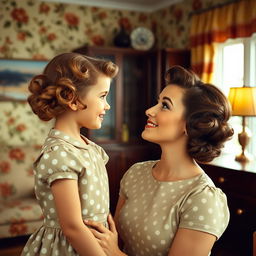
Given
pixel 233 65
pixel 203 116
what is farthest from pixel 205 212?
pixel 233 65

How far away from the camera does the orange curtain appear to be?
3797 millimetres

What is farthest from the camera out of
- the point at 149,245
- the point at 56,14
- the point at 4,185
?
the point at 56,14

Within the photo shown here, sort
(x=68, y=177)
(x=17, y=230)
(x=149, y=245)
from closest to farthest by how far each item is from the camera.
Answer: (x=68, y=177)
(x=149, y=245)
(x=17, y=230)

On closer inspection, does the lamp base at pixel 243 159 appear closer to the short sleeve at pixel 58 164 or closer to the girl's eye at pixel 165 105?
the girl's eye at pixel 165 105

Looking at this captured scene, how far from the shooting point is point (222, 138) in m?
1.37

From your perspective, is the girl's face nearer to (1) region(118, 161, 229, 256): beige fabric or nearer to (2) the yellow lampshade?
(1) region(118, 161, 229, 256): beige fabric

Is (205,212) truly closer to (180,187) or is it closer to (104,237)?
(180,187)

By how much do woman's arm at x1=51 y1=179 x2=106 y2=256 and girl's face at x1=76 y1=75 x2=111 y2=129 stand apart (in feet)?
0.75

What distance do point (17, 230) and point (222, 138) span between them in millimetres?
2813

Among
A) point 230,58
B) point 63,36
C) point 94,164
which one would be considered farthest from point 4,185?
point 94,164

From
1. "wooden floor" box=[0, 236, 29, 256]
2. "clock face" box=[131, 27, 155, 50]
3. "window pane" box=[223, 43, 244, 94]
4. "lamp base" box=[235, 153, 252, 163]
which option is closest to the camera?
"lamp base" box=[235, 153, 252, 163]

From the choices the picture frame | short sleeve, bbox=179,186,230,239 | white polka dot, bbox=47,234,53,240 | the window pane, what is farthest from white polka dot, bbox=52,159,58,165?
the picture frame

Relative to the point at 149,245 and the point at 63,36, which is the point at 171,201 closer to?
the point at 149,245

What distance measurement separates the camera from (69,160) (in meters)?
1.25
